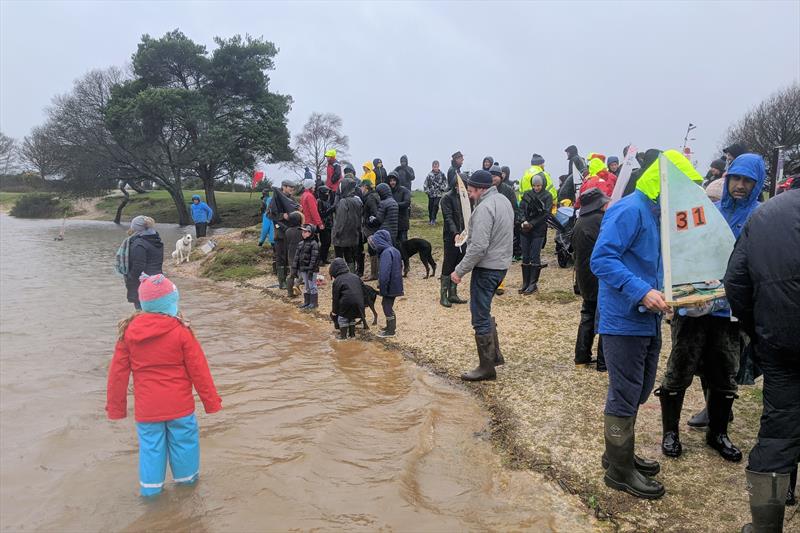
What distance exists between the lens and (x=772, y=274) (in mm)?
2475

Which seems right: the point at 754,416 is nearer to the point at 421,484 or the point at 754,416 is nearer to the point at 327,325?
the point at 421,484

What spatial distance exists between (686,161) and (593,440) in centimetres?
220

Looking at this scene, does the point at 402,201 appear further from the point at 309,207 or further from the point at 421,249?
the point at 309,207

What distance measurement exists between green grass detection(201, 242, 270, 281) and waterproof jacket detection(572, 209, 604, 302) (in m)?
9.30

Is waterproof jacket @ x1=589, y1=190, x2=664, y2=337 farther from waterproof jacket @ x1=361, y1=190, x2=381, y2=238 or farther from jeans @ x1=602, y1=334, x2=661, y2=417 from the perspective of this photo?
waterproof jacket @ x1=361, y1=190, x2=381, y2=238

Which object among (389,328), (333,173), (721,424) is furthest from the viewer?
(333,173)

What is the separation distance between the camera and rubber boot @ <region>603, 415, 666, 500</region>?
3240 millimetres

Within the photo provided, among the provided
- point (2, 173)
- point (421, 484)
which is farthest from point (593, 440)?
point (2, 173)

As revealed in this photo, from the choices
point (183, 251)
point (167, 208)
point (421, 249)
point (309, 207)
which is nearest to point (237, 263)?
point (183, 251)

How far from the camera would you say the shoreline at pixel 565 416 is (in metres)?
3.14

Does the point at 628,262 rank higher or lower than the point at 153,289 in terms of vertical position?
higher

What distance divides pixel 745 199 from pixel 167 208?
39964 mm

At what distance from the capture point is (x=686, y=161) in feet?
11.0

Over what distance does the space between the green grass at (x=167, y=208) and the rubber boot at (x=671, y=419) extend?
2674 cm
